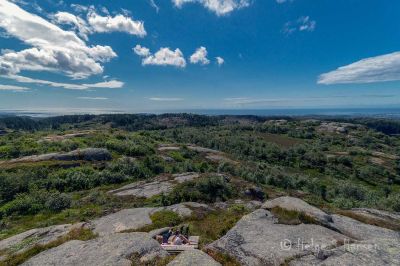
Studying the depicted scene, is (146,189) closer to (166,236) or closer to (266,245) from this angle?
(166,236)

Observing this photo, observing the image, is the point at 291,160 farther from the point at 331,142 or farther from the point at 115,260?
the point at 115,260

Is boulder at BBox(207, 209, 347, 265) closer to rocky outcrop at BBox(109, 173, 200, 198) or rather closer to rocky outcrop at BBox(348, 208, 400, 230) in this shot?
rocky outcrop at BBox(348, 208, 400, 230)

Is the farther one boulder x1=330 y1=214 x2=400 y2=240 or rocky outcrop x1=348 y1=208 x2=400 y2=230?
Result: rocky outcrop x1=348 y1=208 x2=400 y2=230

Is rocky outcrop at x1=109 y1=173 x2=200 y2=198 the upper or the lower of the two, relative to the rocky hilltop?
lower

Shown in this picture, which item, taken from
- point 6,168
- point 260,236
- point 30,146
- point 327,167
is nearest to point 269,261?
point 260,236

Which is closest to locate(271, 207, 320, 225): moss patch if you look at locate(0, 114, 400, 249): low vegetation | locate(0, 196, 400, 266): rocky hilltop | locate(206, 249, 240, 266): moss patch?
locate(0, 196, 400, 266): rocky hilltop

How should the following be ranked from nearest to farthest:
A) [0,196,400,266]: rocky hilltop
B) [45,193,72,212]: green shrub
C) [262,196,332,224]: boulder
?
1. [0,196,400,266]: rocky hilltop
2. [262,196,332,224]: boulder
3. [45,193,72,212]: green shrub
